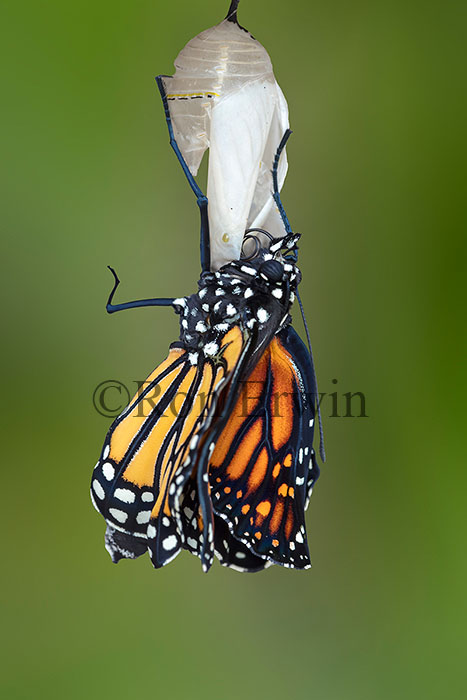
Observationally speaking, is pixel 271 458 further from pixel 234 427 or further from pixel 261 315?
pixel 261 315

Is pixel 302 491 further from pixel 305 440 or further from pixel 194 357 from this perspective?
pixel 194 357

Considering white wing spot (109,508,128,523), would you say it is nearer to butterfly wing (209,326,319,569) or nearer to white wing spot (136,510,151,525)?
white wing spot (136,510,151,525)

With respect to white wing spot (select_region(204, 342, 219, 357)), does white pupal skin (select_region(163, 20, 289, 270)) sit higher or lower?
higher

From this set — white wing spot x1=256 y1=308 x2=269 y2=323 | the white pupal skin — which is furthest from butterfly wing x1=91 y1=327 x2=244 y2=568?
the white pupal skin

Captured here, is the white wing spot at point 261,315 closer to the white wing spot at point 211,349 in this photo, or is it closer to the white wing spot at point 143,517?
the white wing spot at point 211,349

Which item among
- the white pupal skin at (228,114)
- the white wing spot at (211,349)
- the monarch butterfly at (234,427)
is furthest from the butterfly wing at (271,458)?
the white pupal skin at (228,114)

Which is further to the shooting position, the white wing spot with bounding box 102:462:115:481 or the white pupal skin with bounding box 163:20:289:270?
the white wing spot with bounding box 102:462:115:481

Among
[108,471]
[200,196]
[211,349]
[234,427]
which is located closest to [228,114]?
[200,196]

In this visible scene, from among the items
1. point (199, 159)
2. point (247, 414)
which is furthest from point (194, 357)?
point (199, 159)
